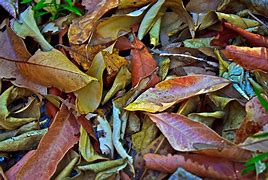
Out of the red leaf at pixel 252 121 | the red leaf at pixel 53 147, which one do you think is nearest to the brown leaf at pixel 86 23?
the red leaf at pixel 53 147

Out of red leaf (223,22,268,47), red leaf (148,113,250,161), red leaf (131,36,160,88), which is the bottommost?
red leaf (148,113,250,161)

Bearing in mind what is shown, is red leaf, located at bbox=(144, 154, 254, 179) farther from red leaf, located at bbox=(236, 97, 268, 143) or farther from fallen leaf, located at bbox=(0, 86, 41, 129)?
fallen leaf, located at bbox=(0, 86, 41, 129)

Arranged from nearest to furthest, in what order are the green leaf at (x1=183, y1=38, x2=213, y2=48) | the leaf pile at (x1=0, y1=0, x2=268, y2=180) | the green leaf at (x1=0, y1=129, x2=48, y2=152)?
1. the leaf pile at (x1=0, y1=0, x2=268, y2=180)
2. the green leaf at (x1=0, y1=129, x2=48, y2=152)
3. the green leaf at (x1=183, y1=38, x2=213, y2=48)

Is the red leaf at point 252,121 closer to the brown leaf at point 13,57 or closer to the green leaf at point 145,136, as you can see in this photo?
the green leaf at point 145,136

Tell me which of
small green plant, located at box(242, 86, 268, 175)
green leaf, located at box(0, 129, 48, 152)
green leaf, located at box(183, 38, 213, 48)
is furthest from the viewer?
green leaf, located at box(183, 38, 213, 48)

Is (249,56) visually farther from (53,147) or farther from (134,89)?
(53,147)

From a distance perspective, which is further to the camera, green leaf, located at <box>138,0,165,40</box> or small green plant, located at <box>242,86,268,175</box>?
green leaf, located at <box>138,0,165,40</box>

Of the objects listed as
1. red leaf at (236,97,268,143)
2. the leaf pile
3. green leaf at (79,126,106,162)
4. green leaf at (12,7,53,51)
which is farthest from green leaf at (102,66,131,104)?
red leaf at (236,97,268,143)
